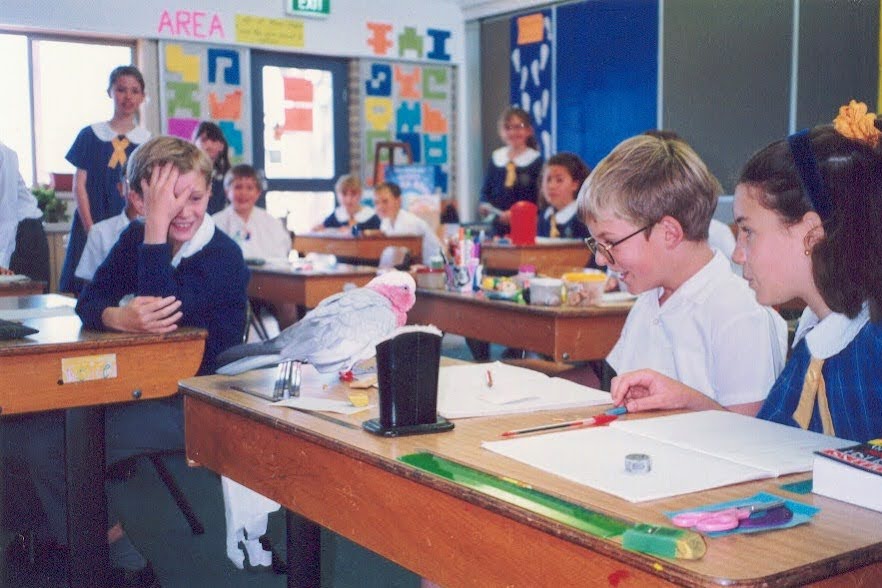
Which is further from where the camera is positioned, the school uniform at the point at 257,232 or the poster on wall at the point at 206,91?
the poster on wall at the point at 206,91

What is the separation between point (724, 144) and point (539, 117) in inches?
85.2

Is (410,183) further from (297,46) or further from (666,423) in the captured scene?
(666,423)

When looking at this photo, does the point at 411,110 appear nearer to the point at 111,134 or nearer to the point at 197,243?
the point at 111,134

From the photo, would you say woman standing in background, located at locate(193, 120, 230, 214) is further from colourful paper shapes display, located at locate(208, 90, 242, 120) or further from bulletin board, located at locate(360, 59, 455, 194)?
bulletin board, located at locate(360, 59, 455, 194)

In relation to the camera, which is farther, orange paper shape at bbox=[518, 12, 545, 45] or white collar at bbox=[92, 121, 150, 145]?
orange paper shape at bbox=[518, 12, 545, 45]

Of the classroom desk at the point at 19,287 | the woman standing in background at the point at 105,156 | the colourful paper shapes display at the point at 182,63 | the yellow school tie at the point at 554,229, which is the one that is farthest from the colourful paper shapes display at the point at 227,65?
the classroom desk at the point at 19,287

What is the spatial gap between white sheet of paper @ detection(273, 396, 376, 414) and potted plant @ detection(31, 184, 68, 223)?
5.86m

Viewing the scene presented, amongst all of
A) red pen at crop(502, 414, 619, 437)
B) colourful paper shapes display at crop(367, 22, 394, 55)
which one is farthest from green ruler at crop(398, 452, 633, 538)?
colourful paper shapes display at crop(367, 22, 394, 55)

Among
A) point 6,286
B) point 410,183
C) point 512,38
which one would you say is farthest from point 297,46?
point 6,286

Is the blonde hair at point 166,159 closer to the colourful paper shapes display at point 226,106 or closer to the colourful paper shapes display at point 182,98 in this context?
the colourful paper shapes display at point 182,98

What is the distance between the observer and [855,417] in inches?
54.7

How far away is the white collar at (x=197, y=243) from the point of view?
2637 millimetres

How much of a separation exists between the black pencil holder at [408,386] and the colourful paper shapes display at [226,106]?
23.2 feet

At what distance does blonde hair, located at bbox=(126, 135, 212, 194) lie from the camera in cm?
260
